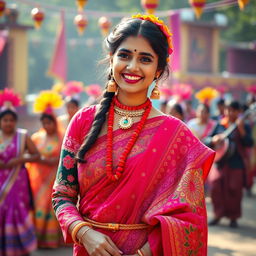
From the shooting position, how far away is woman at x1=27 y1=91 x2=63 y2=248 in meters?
6.50

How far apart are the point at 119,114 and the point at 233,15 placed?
24727 mm

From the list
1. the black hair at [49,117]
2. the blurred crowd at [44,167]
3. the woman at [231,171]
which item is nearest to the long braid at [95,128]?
the blurred crowd at [44,167]

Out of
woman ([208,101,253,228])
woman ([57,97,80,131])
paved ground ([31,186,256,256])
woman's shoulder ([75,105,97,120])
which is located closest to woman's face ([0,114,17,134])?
woman ([57,97,80,131])

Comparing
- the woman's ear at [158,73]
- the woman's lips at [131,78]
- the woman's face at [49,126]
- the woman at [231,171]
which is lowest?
the woman at [231,171]

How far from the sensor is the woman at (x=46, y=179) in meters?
6.50

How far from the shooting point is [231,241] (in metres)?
6.60

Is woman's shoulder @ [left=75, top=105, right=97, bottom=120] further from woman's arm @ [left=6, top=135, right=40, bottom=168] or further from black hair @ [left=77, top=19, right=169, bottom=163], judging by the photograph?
woman's arm @ [left=6, top=135, right=40, bottom=168]

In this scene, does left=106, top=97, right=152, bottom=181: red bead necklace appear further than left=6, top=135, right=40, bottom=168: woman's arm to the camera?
No

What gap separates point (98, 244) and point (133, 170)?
0.36 meters

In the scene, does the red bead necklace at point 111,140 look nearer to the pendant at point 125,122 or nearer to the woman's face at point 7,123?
the pendant at point 125,122

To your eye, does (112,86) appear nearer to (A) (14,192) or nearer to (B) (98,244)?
(B) (98,244)

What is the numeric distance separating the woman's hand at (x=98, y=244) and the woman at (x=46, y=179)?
422 cm

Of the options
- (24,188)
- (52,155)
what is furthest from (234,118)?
(24,188)

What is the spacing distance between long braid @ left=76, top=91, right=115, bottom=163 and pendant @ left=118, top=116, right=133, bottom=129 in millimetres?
85
